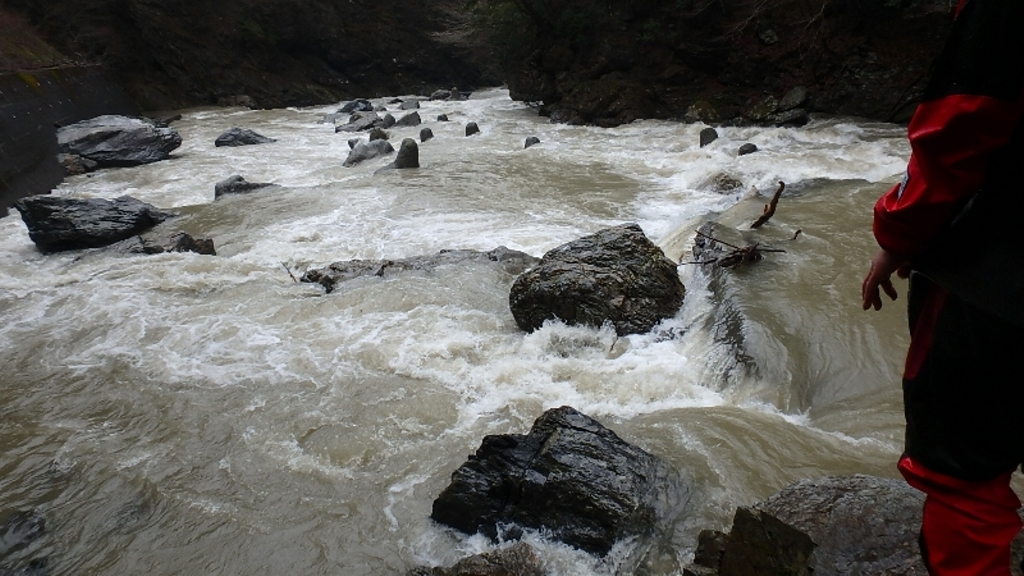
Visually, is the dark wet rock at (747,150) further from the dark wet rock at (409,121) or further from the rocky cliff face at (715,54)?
the dark wet rock at (409,121)

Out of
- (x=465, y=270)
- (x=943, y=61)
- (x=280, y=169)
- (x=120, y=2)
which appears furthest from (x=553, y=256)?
(x=120, y=2)

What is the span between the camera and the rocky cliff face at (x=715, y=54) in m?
13.9

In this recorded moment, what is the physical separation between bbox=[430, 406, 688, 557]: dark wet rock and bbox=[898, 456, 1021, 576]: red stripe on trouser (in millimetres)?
1693

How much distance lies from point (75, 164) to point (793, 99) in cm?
1646

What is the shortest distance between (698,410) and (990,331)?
2.89 m

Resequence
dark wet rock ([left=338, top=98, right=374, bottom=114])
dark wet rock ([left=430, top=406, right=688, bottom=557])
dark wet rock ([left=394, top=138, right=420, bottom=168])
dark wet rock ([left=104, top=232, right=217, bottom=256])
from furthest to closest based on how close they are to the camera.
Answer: dark wet rock ([left=338, top=98, right=374, bottom=114]), dark wet rock ([left=394, top=138, right=420, bottom=168]), dark wet rock ([left=104, top=232, right=217, bottom=256]), dark wet rock ([left=430, top=406, right=688, bottom=557])

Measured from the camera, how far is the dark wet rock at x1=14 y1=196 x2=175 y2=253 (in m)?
8.11

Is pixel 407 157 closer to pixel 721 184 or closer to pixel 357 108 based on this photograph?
pixel 721 184

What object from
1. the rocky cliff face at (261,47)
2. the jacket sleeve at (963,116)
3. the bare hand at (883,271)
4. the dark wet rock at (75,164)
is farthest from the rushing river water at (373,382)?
the rocky cliff face at (261,47)

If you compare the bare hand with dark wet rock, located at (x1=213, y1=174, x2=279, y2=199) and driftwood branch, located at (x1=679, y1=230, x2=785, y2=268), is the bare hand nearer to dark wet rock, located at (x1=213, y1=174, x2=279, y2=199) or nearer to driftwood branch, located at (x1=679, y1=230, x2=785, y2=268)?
driftwood branch, located at (x1=679, y1=230, x2=785, y2=268)

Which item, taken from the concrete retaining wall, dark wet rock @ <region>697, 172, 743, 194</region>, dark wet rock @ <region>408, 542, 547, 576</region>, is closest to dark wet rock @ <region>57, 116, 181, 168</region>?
the concrete retaining wall

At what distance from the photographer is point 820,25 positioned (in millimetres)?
14938

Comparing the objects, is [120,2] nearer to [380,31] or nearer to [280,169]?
[380,31]

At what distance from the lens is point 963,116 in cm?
116
